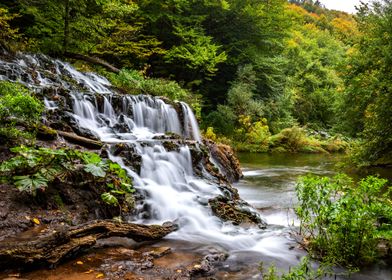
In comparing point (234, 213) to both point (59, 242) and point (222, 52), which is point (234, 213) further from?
point (222, 52)

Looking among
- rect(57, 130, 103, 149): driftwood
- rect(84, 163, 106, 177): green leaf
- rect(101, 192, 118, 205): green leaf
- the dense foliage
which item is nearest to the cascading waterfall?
rect(57, 130, 103, 149): driftwood

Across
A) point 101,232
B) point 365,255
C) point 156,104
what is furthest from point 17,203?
point 156,104

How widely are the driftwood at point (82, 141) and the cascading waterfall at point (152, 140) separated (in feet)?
1.06

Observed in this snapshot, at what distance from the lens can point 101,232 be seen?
404cm

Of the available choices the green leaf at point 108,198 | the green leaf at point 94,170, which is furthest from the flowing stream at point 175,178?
the green leaf at point 94,170

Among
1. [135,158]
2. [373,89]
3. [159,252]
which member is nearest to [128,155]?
[135,158]

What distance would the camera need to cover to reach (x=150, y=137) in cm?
866

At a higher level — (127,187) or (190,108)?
(190,108)

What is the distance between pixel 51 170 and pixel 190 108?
7986 mm

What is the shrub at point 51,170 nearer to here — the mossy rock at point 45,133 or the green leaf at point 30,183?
the green leaf at point 30,183

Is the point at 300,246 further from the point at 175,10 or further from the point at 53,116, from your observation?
the point at 175,10

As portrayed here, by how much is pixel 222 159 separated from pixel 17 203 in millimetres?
6944

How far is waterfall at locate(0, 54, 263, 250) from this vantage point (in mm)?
5379

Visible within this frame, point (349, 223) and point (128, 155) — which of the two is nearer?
point (349, 223)
